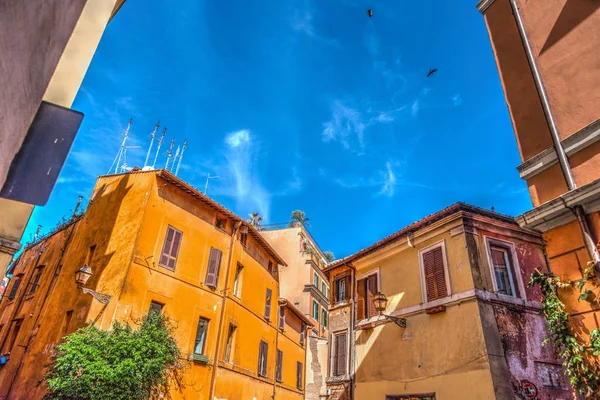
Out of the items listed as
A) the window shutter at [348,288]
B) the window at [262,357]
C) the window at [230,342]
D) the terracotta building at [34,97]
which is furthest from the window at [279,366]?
the terracotta building at [34,97]

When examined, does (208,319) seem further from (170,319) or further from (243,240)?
(243,240)

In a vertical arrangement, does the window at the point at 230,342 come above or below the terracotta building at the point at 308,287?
below

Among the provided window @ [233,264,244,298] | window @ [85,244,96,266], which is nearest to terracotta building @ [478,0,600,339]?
window @ [233,264,244,298]

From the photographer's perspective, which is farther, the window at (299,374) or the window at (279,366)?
the window at (299,374)

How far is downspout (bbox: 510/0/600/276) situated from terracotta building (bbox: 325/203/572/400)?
5861 mm

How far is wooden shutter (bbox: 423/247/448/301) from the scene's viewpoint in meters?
13.1

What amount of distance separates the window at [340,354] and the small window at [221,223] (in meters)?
8.15

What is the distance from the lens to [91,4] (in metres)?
4.27

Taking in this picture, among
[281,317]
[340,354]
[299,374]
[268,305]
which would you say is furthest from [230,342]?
[299,374]

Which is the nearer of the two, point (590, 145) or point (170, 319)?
point (590, 145)

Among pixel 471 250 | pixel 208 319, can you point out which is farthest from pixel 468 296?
pixel 208 319

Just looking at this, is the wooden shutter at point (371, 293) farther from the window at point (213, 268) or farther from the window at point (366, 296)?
the window at point (213, 268)

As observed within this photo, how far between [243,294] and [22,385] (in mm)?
10225

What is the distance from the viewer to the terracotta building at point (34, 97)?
6.23ft
